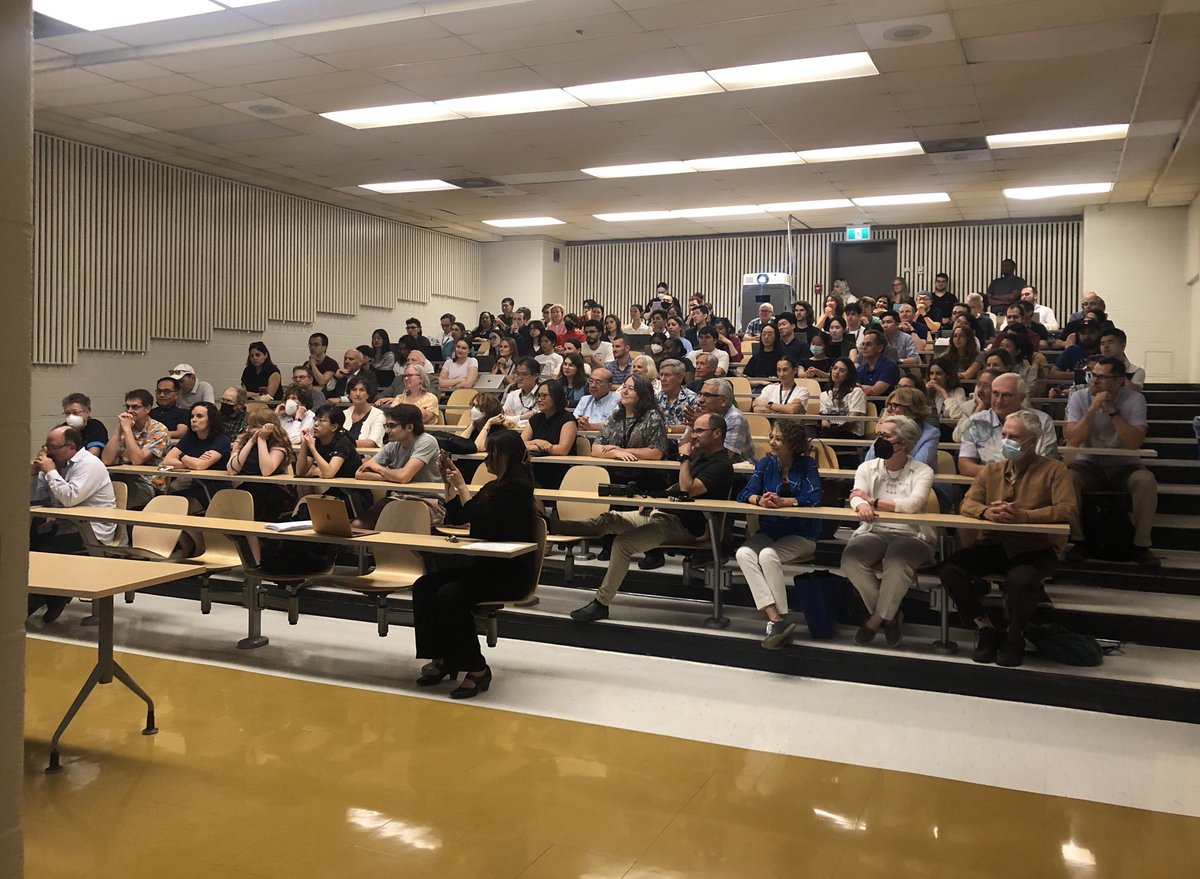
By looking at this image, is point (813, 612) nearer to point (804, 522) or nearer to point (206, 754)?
point (804, 522)

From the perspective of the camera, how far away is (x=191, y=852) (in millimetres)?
2982

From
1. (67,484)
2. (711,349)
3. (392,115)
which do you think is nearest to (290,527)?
(67,484)

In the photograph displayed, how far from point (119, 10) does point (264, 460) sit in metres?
2.99

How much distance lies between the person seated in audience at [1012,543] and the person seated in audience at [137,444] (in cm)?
543

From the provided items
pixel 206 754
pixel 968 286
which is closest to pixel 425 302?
pixel 968 286

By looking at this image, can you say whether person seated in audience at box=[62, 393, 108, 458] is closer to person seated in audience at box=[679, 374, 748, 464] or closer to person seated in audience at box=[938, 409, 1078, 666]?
person seated in audience at box=[679, 374, 748, 464]

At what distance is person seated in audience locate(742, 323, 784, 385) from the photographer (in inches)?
382

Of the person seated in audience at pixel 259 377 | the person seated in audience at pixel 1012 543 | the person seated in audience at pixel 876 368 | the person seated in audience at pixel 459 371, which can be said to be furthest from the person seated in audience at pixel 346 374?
the person seated in audience at pixel 1012 543

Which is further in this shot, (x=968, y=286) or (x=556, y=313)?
(x=968, y=286)

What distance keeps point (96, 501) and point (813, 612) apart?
4.34 meters

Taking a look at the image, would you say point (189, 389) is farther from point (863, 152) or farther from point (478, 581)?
point (863, 152)

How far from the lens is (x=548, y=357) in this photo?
10969 mm

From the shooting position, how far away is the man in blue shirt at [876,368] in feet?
26.2

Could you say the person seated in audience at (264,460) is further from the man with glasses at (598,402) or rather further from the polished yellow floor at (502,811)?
the polished yellow floor at (502,811)
